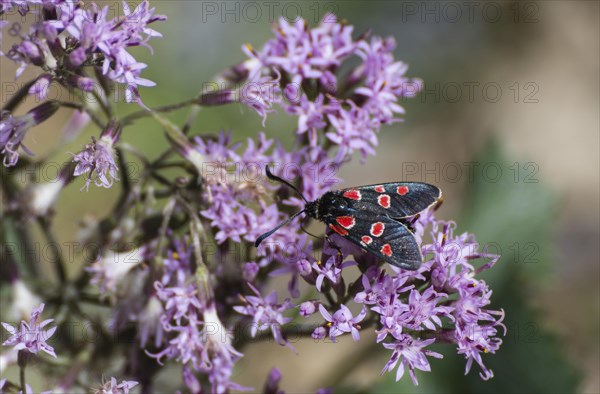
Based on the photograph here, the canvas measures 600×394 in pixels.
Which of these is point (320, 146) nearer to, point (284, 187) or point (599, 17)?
point (284, 187)

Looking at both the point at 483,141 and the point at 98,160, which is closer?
the point at 98,160

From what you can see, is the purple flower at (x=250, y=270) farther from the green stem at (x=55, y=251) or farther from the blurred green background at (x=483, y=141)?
the blurred green background at (x=483, y=141)

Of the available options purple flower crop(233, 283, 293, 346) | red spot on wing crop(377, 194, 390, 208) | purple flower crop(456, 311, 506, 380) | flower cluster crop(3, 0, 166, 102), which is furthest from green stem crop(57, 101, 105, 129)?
purple flower crop(456, 311, 506, 380)

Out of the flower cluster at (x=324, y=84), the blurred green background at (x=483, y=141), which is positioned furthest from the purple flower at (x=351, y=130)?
the blurred green background at (x=483, y=141)

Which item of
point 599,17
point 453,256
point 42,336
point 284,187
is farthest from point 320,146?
point 599,17

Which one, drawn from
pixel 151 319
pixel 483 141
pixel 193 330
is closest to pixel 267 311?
pixel 193 330

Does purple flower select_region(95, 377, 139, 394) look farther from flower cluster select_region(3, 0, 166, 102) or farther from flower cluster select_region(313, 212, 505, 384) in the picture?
flower cluster select_region(3, 0, 166, 102)

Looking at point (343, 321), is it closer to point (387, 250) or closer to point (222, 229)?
point (387, 250)
